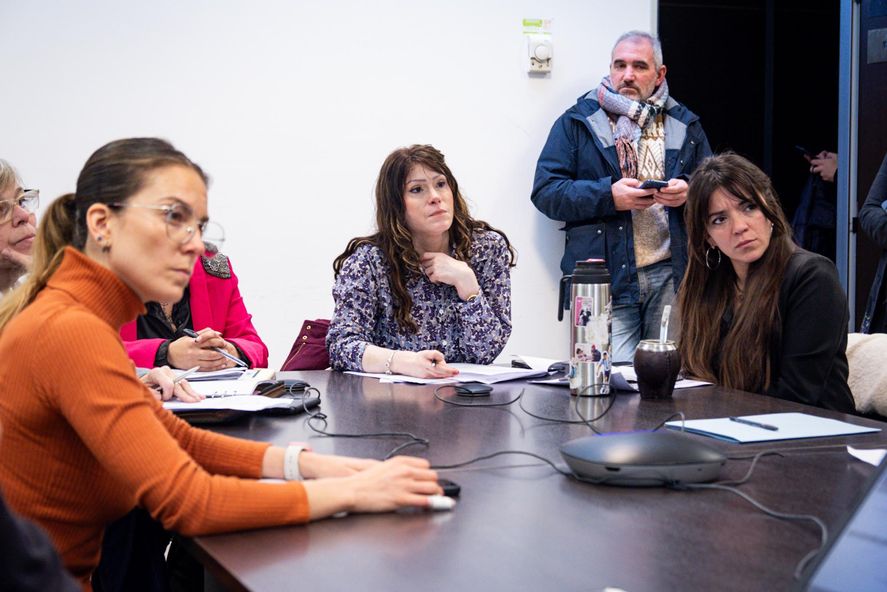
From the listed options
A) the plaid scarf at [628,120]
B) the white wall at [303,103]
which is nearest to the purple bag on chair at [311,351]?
the white wall at [303,103]

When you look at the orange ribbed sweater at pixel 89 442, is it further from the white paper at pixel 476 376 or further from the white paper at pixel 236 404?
the white paper at pixel 476 376

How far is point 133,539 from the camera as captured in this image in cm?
164

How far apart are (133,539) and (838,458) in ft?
3.75

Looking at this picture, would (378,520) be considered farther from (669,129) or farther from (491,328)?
(669,129)

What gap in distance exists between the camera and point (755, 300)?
2.28 metres

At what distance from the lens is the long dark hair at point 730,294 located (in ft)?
7.36

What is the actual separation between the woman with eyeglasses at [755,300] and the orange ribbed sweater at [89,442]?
4.55 ft

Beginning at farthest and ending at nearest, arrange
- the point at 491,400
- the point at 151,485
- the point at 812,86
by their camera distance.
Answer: the point at 812,86 → the point at 491,400 → the point at 151,485

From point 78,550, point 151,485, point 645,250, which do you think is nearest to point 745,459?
point 151,485

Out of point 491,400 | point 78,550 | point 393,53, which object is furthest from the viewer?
point 393,53

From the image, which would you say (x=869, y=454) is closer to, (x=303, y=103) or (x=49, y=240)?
(x=49, y=240)

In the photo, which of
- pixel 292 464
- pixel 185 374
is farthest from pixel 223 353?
pixel 292 464

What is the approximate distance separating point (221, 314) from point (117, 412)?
171cm

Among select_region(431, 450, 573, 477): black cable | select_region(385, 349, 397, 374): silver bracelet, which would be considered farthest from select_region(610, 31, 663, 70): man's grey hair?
select_region(431, 450, 573, 477): black cable
